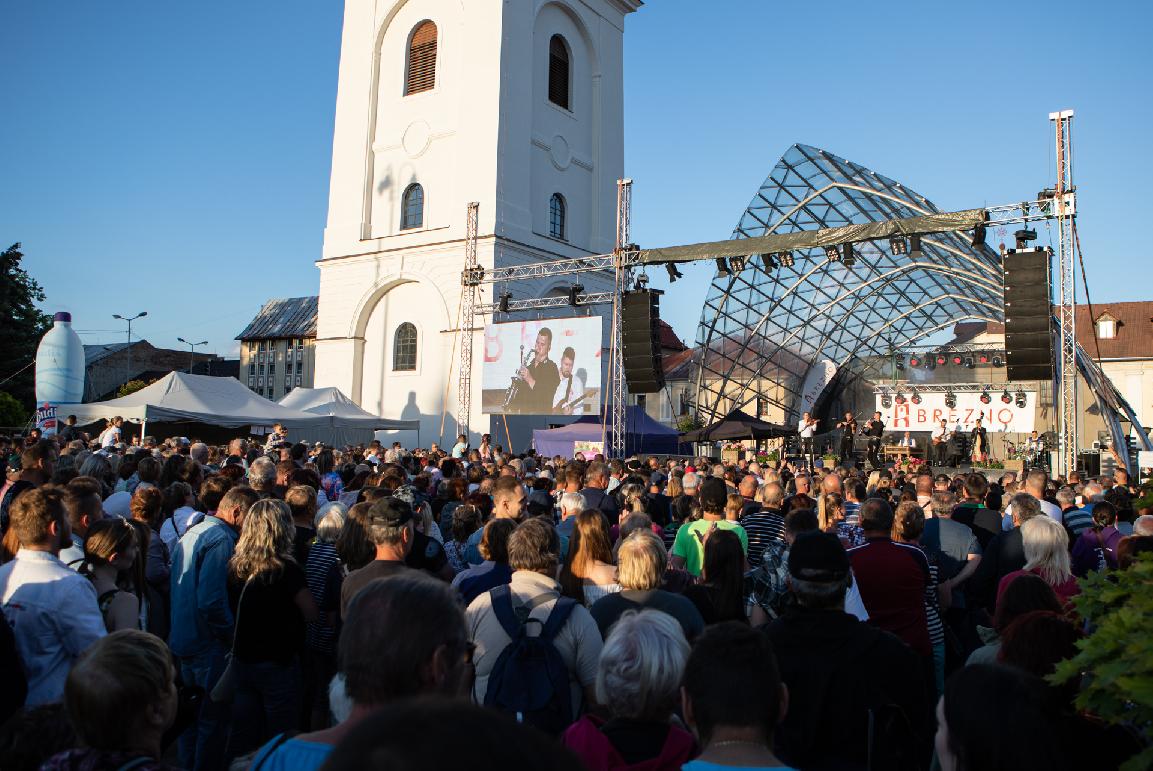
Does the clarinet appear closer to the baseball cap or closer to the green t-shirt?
the green t-shirt

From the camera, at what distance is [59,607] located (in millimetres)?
3842

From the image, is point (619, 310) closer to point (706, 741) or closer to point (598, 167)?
point (598, 167)

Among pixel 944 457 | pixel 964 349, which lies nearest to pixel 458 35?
pixel 944 457

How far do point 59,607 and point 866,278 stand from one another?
39183 mm

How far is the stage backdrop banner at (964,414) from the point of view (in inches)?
1442

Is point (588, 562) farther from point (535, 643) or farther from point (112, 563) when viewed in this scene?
point (112, 563)

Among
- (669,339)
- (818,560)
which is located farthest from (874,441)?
(669,339)

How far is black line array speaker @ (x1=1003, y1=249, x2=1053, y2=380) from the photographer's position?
17.1m

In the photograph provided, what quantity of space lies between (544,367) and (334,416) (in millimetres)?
6318

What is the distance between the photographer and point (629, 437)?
82.5 ft

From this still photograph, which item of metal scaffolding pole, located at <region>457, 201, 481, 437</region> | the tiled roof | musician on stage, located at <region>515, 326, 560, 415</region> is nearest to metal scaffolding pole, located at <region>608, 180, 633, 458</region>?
musician on stage, located at <region>515, 326, 560, 415</region>

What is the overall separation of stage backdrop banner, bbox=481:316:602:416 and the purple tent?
0.67 m

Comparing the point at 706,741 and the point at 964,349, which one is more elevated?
the point at 964,349

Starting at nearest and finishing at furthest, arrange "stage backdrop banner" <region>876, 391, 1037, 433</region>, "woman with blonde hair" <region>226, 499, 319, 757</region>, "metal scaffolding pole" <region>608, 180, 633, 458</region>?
"woman with blonde hair" <region>226, 499, 319, 757</region> < "metal scaffolding pole" <region>608, 180, 633, 458</region> < "stage backdrop banner" <region>876, 391, 1037, 433</region>
